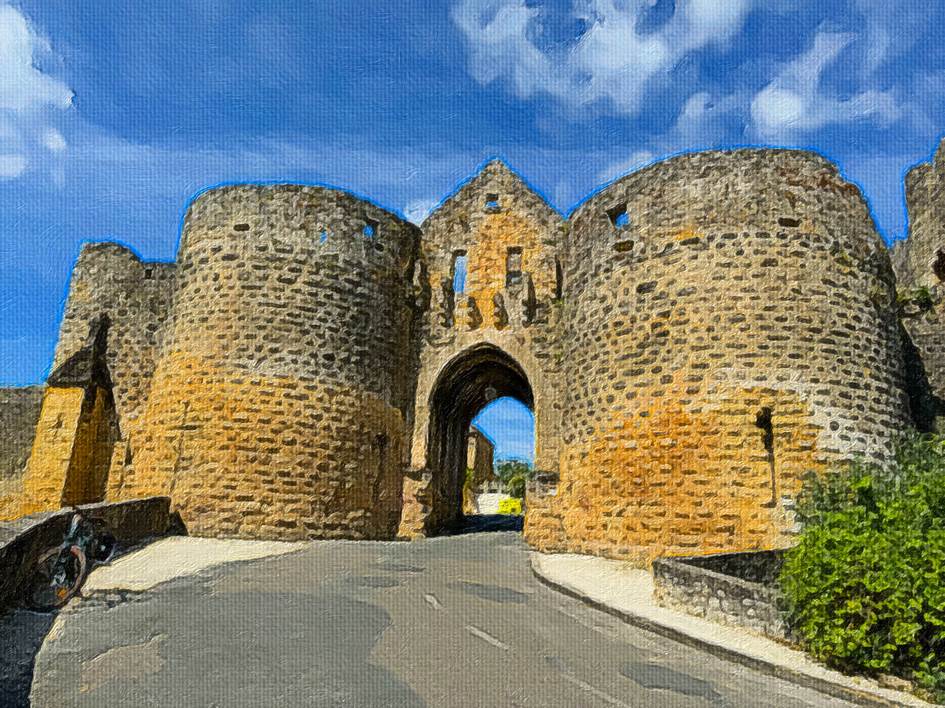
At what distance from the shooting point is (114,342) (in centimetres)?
1717

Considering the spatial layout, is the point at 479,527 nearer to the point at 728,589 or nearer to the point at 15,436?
the point at 15,436

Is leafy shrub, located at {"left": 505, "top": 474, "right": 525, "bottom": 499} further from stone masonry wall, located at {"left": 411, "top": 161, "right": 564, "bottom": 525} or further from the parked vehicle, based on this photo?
the parked vehicle

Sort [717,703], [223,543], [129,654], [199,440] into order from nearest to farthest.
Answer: [717,703]
[129,654]
[223,543]
[199,440]

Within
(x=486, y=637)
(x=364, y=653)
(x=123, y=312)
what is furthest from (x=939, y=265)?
(x=123, y=312)

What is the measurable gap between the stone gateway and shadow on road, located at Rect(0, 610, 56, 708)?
6.64 meters

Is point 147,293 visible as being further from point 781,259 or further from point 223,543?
point 781,259

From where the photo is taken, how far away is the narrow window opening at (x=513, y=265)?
55.2 feet

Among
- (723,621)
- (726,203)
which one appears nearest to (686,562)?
(723,621)

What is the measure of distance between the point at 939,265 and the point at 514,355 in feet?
42.5

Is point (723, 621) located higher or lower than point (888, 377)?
lower

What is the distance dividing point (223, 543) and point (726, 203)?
36.3 ft

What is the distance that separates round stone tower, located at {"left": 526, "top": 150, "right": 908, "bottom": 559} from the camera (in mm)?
10523

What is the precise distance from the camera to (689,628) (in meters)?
6.52

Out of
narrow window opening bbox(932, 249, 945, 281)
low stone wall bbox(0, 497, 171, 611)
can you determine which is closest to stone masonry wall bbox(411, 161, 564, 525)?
low stone wall bbox(0, 497, 171, 611)
